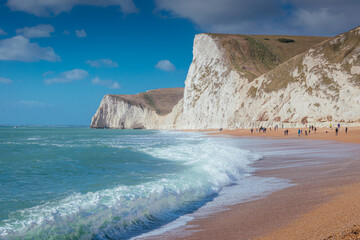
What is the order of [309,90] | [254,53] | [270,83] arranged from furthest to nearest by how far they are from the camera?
[254,53] → [270,83] → [309,90]

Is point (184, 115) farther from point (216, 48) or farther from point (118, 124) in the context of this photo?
point (118, 124)

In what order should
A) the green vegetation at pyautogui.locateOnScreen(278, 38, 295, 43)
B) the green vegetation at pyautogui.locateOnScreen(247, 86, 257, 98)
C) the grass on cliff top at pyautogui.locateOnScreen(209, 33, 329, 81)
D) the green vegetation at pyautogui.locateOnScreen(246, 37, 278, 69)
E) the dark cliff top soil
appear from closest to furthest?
the green vegetation at pyautogui.locateOnScreen(247, 86, 257, 98) → the grass on cliff top at pyautogui.locateOnScreen(209, 33, 329, 81) → the green vegetation at pyautogui.locateOnScreen(246, 37, 278, 69) → the green vegetation at pyautogui.locateOnScreen(278, 38, 295, 43) → the dark cliff top soil

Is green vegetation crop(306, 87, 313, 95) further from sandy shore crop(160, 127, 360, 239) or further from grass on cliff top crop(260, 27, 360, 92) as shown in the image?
sandy shore crop(160, 127, 360, 239)

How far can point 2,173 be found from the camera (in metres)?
10.2

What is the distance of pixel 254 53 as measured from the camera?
70625 millimetres

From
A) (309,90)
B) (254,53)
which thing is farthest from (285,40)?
(309,90)

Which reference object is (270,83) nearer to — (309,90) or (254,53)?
(309,90)

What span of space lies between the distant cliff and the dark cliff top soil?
34767 millimetres

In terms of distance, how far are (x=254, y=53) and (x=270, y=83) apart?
75.1ft

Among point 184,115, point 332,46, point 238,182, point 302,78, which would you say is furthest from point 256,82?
point 238,182

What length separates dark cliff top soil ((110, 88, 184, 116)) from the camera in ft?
430

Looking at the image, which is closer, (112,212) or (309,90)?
(112,212)

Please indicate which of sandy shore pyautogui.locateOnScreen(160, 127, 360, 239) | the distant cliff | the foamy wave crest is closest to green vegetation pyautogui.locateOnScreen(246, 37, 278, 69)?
the distant cliff

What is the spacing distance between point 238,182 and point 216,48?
64.6 m
